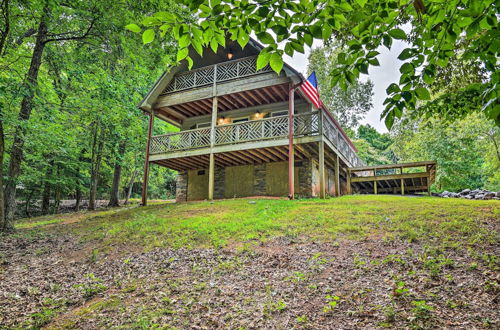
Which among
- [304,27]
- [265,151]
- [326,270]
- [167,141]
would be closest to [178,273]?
[326,270]

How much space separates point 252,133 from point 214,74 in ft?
12.7

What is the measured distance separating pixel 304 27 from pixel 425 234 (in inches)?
220

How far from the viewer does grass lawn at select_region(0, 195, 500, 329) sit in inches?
147

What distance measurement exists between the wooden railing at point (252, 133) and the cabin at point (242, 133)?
4 cm

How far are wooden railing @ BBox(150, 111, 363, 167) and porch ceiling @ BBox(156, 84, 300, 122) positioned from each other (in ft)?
5.84

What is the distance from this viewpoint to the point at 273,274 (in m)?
5.02

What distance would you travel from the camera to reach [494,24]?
6.95 feet

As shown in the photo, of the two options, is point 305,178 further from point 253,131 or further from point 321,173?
point 253,131

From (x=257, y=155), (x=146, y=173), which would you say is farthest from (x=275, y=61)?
(x=146, y=173)

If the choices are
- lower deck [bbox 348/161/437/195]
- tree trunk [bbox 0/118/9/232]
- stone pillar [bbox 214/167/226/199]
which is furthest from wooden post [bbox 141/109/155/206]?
lower deck [bbox 348/161/437/195]

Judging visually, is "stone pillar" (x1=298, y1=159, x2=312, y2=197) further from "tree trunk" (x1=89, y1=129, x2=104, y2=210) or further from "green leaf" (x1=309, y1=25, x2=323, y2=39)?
"green leaf" (x1=309, y1=25, x2=323, y2=39)

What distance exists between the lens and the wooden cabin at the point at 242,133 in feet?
44.1

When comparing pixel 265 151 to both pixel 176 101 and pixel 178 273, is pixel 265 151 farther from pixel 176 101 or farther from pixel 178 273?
pixel 178 273

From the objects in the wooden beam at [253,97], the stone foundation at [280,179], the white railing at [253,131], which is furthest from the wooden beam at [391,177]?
the wooden beam at [253,97]
